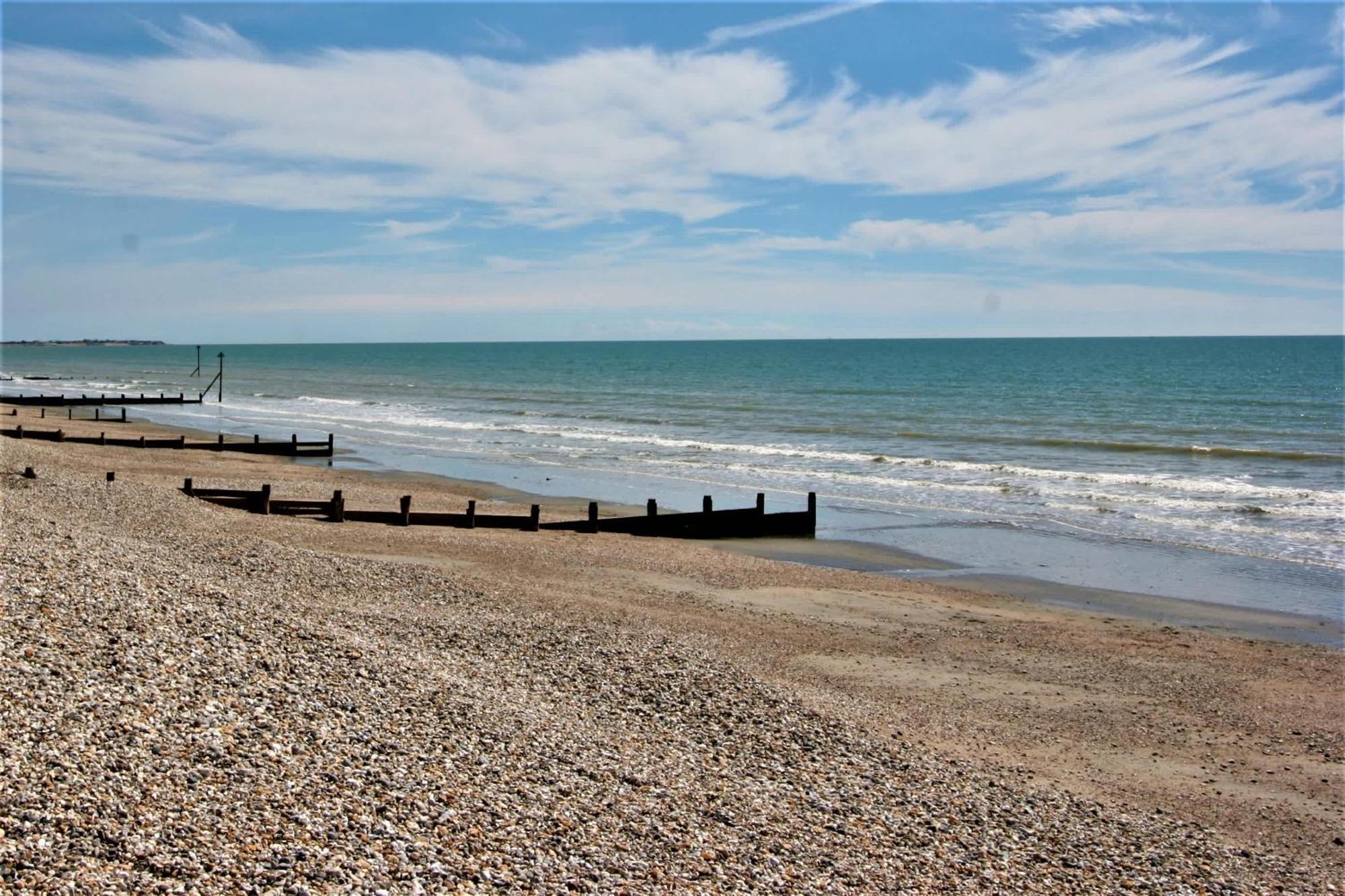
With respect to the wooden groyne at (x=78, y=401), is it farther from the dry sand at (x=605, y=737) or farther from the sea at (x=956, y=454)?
→ the dry sand at (x=605, y=737)

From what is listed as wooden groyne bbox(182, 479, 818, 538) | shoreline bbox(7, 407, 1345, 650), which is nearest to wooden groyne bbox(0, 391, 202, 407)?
wooden groyne bbox(182, 479, 818, 538)

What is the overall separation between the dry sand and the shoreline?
2.79 feet

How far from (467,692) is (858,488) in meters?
22.5

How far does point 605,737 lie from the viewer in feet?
32.5

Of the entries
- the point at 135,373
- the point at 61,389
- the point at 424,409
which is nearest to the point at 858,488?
the point at 424,409

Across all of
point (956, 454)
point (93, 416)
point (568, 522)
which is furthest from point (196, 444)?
point (956, 454)

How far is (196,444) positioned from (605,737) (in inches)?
1294

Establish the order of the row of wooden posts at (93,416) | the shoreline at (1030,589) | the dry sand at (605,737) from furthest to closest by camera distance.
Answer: the row of wooden posts at (93,416) < the shoreline at (1030,589) < the dry sand at (605,737)

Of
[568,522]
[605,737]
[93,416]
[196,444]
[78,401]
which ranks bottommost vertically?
[605,737]

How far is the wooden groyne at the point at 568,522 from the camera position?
22281mm

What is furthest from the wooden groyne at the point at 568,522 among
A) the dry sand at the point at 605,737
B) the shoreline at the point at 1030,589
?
the dry sand at the point at 605,737

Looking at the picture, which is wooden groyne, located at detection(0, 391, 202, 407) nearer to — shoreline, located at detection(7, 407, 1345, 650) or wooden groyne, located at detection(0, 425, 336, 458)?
wooden groyne, located at detection(0, 425, 336, 458)

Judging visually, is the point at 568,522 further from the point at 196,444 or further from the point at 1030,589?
the point at 196,444

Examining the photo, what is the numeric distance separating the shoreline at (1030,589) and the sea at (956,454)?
36 centimetres
